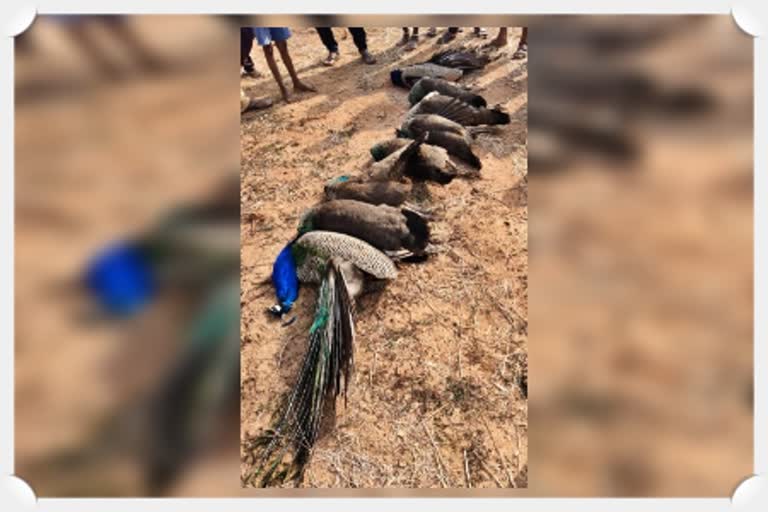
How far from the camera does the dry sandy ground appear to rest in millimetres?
1858

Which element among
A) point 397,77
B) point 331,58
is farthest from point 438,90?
point 331,58

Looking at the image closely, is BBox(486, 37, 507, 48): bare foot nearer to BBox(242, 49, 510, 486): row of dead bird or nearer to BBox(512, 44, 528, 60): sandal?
BBox(512, 44, 528, 60): sandal

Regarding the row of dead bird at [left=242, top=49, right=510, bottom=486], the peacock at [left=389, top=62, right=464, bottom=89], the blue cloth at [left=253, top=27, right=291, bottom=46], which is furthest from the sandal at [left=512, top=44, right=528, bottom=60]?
the peacock at [left=389, top=62, right=464, bottom=89]

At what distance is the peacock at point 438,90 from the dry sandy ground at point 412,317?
122 millimetres

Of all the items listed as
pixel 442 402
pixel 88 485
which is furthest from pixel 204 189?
pixel 442 402

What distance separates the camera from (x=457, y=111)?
3441 millimetres

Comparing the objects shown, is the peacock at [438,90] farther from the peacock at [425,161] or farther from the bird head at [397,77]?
the peacock at [425,161]

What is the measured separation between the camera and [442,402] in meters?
1.98

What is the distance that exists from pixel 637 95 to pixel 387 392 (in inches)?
55.5

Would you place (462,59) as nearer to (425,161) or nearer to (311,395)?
(425,161)

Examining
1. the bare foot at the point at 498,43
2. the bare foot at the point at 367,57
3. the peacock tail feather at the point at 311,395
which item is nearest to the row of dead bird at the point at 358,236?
the peacock tail feather at the point at 311,395

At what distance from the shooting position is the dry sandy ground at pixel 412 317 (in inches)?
73.2

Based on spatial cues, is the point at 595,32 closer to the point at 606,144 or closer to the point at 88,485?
the point at 606,144

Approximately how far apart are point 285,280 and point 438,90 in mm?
2049
